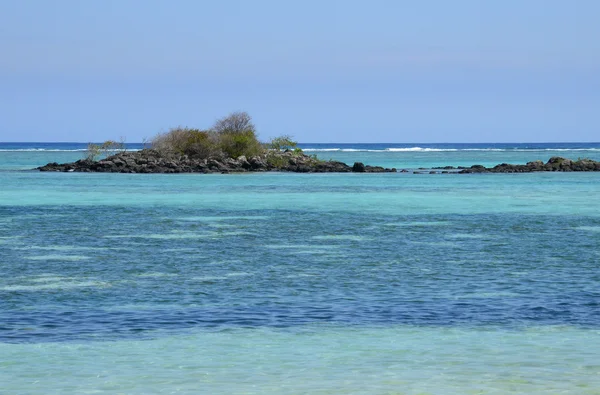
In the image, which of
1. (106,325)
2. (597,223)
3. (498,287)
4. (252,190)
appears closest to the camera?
(106,325)

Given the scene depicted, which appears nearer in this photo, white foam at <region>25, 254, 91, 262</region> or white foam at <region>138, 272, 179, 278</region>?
white foam at <region>138, 272, 179, 278</region>

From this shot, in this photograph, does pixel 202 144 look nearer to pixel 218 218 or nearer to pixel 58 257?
pixel 218 218

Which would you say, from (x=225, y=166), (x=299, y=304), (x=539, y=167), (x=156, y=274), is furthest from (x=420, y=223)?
(x=539, y=167)

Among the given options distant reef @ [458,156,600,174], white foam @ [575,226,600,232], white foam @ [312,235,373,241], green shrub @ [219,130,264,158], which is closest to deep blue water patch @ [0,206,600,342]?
white foam @ [575,226,600,232]

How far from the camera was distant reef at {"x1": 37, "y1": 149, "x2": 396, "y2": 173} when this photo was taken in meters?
91.5

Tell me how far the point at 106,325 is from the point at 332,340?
3865 mm

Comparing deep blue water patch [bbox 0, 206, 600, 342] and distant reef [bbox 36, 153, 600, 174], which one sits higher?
distant reef [bbox 36, 153, 600, 174]

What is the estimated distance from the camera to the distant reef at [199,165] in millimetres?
Result: 91500

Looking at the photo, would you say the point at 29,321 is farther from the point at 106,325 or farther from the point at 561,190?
the point at 561,190

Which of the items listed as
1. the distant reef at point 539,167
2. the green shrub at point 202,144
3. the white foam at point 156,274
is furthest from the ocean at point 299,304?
the distant reef at point 539,167

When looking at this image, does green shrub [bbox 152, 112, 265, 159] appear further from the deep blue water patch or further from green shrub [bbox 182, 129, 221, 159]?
the deep blue water patch

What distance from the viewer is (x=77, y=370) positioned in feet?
42.8

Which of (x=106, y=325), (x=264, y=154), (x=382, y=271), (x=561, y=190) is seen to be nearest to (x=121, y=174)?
(x=264, y=154)

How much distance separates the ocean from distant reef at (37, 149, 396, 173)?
50079 mm
